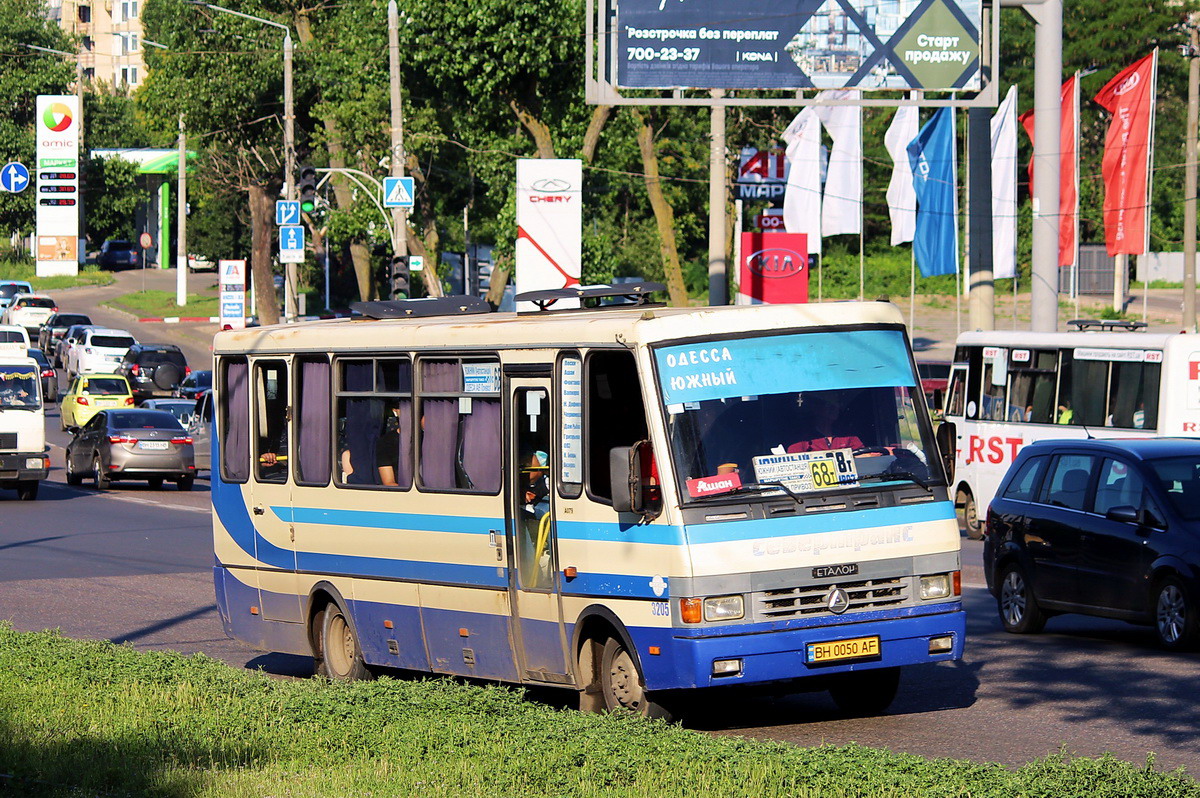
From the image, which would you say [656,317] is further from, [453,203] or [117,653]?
[453,203]

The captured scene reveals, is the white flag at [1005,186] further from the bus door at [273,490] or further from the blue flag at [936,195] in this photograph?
the bus door at [273,490]

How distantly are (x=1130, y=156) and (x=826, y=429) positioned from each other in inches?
1311

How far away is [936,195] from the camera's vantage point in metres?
42.0

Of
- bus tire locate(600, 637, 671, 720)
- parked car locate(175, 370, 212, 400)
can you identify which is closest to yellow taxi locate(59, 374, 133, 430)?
parked car locate(175, 370, 212, 400)

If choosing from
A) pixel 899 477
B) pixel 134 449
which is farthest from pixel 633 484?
pixel 134 449

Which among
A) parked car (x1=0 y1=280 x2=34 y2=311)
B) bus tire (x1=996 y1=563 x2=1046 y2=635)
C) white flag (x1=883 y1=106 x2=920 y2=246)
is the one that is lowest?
bus tire (x1=996 y1=563 x2=1046 y2=635)

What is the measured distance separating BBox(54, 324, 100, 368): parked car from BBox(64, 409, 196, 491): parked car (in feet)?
82.3

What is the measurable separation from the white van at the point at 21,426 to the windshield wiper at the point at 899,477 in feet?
74.5

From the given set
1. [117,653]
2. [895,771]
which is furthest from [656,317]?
[117,653]

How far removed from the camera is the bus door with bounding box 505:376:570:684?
420 inches

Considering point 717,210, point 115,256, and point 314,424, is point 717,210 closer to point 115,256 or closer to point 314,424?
point 314,424

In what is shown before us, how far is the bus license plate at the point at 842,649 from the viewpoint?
32.2ft

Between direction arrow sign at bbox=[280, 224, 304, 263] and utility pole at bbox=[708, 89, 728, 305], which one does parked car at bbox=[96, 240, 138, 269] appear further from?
utility pole at bbox=[708, 89, 728, 305]

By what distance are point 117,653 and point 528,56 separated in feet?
113
